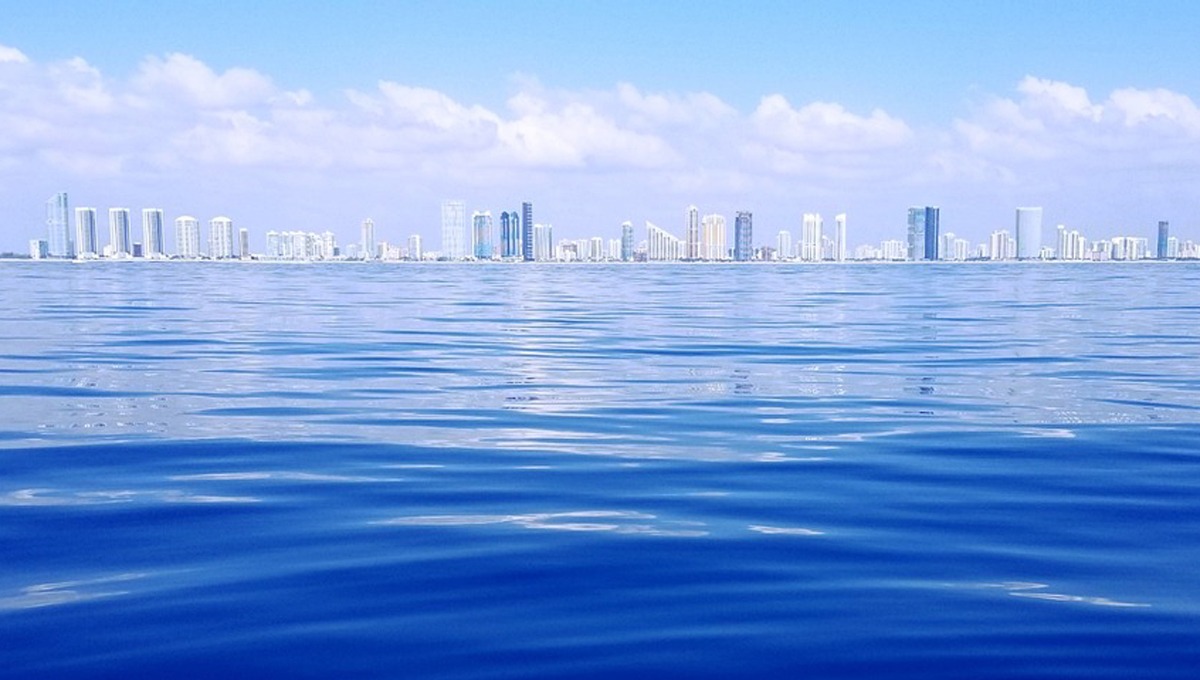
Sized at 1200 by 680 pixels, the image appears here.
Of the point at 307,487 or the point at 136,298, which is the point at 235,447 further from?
the point at 136,298

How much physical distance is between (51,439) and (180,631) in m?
7.21

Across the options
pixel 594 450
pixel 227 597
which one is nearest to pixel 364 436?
pixel 594 450

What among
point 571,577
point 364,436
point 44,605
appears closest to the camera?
point 44,605

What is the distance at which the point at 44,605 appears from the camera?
609 centimetres

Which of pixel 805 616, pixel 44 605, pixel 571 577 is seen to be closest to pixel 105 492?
pixel 44 605

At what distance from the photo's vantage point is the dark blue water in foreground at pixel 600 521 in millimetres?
5508

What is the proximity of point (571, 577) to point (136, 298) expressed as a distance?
157 feet

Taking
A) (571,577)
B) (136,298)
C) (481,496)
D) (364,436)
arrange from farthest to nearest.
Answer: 1. (136,298)
2. (364,436)
3. (481,496)
4. (571,577)

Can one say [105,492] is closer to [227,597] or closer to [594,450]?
[227,597]

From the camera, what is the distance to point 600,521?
8.13 metres

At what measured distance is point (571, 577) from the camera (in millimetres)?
6695

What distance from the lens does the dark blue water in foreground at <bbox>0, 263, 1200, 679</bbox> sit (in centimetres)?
551

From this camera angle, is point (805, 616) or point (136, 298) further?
point (136, 298)

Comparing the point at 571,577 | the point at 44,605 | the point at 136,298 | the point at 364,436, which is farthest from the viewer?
the point at 136,298
